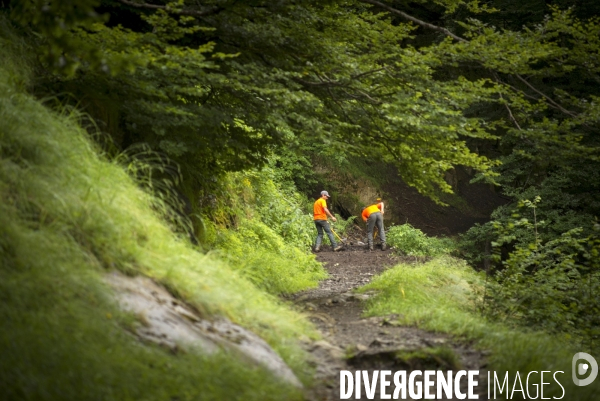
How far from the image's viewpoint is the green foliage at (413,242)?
19.8 meters

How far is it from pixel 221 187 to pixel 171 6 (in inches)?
205

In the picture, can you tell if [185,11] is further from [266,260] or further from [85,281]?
[266,260]

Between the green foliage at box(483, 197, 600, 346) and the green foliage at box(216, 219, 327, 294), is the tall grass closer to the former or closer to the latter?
the green foliage at box(483, 197, 600, 346)

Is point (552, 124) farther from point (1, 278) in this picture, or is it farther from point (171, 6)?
point (1, 278)

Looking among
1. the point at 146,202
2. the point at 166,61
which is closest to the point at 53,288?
the point at 146,202

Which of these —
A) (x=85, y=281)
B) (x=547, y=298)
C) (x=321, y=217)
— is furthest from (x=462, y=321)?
(x=321, y=217)

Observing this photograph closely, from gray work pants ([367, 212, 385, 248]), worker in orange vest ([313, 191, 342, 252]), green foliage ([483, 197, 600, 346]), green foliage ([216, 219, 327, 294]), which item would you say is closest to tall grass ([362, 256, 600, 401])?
green foliage ([483, 197, 600, 346])

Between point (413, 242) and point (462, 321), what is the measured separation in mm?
12699

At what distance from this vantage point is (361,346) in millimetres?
6898

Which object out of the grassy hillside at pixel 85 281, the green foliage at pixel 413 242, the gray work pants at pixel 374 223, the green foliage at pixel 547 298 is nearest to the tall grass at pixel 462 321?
the green foliage at pixel 547 298

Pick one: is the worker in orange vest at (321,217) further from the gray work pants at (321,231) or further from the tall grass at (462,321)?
the tall grass at (462,321)

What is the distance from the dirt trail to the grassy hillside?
36 cm

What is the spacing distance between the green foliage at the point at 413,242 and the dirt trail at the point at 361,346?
960 centimetres

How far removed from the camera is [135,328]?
4664mm
